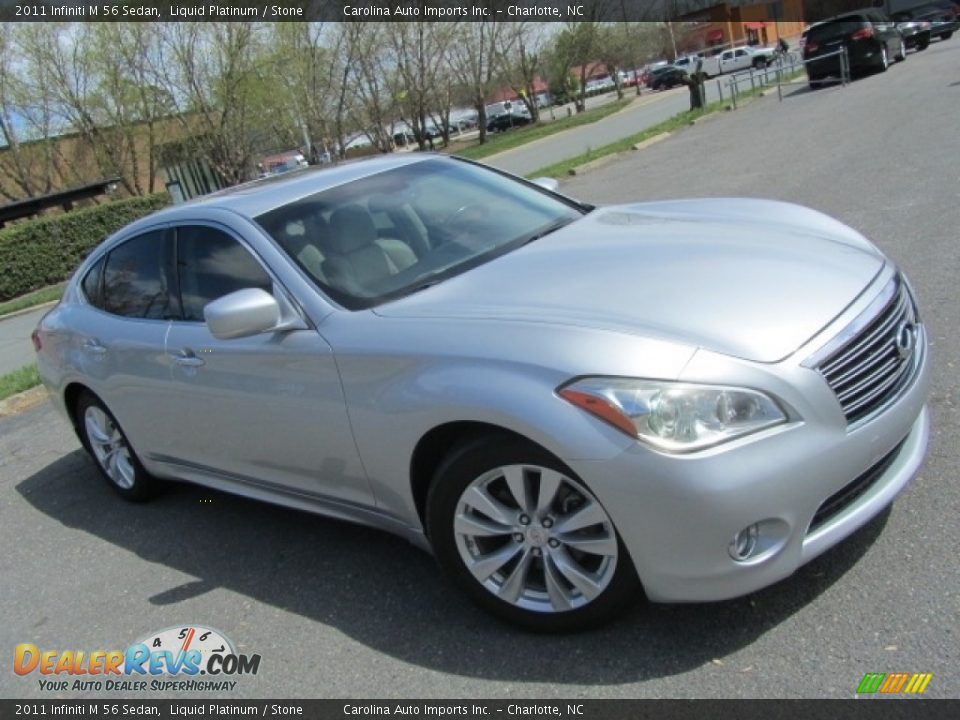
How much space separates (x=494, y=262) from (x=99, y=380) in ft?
8.25

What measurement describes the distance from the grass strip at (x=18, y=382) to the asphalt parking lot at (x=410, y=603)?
6.03ft

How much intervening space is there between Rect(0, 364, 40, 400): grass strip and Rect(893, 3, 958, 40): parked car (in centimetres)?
3478

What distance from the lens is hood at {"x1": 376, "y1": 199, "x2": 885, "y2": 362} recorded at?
276cm

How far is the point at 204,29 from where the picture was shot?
29438 mm

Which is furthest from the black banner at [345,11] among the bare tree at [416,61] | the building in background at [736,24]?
the building in background at [736,24]

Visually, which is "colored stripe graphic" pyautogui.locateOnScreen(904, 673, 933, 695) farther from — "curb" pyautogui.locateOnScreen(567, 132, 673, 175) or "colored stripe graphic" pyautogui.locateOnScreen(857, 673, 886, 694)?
"curb" pyautogui.locateOnScreen(567, 132, 673, 175)

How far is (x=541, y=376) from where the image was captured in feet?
8.90

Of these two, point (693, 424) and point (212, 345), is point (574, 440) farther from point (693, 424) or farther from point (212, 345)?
point (212, 345)

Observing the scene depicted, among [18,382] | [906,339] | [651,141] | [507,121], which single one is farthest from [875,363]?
[507,121]

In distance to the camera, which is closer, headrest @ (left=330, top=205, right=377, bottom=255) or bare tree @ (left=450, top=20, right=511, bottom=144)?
headrest @ (left=330, top=205, right=377, bottom=255)

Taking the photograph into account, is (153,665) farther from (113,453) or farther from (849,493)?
(849,493)

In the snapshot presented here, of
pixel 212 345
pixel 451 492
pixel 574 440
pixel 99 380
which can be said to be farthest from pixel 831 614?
pixel 99 380
